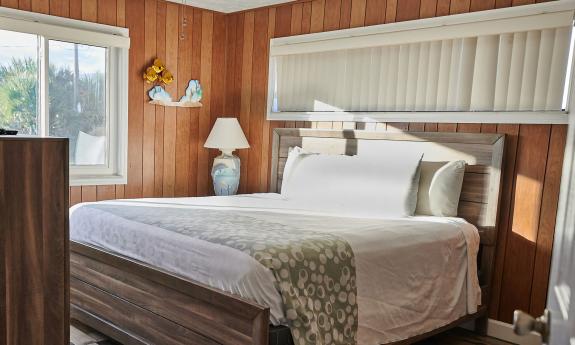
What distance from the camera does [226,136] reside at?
429 centimetres

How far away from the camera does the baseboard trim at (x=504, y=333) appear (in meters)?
3.00

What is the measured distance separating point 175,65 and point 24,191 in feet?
11.1

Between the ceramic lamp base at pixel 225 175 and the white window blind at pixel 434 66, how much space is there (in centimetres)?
62

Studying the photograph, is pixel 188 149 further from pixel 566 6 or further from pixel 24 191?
pixel 24 191

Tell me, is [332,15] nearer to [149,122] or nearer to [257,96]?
[257,96]

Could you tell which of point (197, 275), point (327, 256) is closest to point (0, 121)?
point (197, 275)

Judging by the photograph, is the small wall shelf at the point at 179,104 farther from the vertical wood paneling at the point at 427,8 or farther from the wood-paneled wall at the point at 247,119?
the vertical wood paneling at the point at 427,8

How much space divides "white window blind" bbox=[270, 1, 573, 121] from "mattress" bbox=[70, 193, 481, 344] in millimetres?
844

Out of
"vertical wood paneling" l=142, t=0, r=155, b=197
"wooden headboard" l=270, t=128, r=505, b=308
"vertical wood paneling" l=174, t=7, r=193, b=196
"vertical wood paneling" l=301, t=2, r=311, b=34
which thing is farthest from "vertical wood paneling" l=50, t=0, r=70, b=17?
"wooden headboard" l=270, t=128, r=505, b=308

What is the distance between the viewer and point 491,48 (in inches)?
123

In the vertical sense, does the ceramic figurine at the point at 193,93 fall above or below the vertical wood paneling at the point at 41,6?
below

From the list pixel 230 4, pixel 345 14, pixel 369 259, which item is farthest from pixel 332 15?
pixel 369 259

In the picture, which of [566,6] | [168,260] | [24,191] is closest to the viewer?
[24,191]

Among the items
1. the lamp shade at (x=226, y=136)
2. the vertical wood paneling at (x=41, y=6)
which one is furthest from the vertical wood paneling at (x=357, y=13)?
the vertical wood paneling at (x=41, y=6)
